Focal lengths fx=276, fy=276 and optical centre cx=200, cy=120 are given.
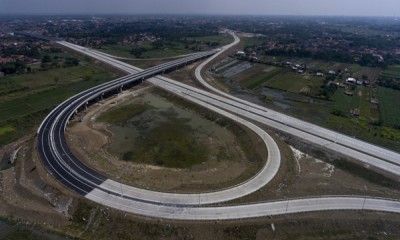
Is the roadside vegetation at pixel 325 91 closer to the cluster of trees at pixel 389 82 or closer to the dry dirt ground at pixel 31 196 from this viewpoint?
the cluster of trees at pixel 389 82

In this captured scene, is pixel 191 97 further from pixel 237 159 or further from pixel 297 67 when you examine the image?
pixel 297 67

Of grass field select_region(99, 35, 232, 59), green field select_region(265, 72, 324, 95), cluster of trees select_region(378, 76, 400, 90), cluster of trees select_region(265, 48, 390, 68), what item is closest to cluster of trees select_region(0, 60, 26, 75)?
grass field select_region(99, 35, 232, 59)

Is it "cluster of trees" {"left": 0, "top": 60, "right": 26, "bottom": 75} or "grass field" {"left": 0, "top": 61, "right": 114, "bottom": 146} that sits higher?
"cluster of trees" {"left": 0, "top": 60, "right": 26, "bottom": 75}

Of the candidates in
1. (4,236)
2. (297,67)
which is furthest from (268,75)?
(4,236)

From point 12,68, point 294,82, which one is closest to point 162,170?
point 294,82

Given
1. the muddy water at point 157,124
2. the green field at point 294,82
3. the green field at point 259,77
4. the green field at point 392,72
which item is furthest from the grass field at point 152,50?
the green field at point 392,72

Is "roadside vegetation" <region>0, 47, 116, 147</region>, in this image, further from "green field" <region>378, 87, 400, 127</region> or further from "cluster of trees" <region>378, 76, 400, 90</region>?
"cluster of trees" <region>378, 76, 400, 90</region>

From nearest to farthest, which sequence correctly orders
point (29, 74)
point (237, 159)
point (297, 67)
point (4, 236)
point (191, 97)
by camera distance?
point (4, 236) < point (237, 159) < point (191, 97) < point (29, 74) < point (297, 67)
